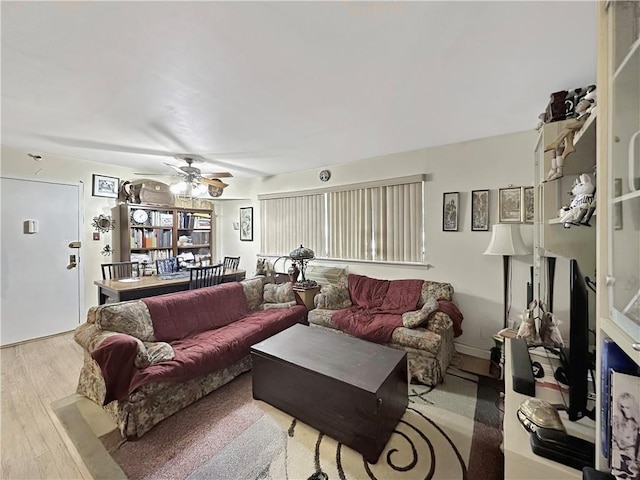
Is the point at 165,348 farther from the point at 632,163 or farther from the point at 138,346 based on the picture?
the point at 632,163

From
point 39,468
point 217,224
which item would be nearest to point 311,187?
point 217,224

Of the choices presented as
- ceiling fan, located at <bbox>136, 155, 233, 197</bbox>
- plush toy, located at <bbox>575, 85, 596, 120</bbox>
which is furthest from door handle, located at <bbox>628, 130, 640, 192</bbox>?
ceiling fan, located at <bbox>136, 155, 233, 197</bbox>

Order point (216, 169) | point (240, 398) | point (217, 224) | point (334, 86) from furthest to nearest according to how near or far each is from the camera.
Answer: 1. point (217, 224)
2. point (216, 169)
3. point (240, 398)
4. point (334, 86)

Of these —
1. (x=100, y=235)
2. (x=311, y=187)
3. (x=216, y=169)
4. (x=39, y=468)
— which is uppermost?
(x=216, y=169)

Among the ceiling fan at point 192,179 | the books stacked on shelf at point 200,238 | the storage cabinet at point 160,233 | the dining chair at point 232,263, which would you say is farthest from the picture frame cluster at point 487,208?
the books stacked on shelf at point 200,238

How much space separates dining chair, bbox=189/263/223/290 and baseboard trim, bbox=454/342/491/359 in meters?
3.22

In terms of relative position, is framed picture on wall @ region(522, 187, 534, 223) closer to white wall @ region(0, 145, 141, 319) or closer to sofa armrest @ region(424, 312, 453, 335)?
sofa armrest @ region(424, 312, 453, 335)

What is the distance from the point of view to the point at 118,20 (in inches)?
50.3

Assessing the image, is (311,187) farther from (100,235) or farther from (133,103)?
(100,235)

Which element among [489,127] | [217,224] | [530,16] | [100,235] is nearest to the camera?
[530,16]

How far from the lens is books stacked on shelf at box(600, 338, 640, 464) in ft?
2.48

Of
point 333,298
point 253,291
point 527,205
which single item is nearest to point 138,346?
point 253,291

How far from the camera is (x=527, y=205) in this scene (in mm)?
2670

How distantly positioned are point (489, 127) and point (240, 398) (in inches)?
135
